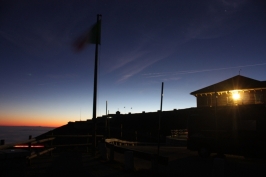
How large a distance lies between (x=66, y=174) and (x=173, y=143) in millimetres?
23359

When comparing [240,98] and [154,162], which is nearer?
[154,162]

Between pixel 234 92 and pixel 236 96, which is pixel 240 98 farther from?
pixel 234 92

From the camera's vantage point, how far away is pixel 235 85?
30.8 metres

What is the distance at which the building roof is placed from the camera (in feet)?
95.1

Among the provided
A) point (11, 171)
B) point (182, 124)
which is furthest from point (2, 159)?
point (182, 124)

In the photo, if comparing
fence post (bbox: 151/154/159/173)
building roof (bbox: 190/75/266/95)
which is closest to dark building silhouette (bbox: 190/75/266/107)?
building roof (bbox: 190/75/266/95)

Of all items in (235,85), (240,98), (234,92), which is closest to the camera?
(240,98)

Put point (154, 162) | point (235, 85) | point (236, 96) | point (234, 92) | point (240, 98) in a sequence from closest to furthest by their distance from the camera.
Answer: point (154, 162), point (240, 98), point (236, 96), point (234, 92), point (235, 85)

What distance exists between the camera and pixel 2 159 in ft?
14.1

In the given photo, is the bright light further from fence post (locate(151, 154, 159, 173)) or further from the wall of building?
fence post (locate(151, 154, 159, 173))

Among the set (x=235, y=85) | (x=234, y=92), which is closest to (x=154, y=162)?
(x=234, y=92)

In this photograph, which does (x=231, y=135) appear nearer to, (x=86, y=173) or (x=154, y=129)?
(x=86, y=173)

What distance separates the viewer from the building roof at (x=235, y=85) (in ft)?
95.1

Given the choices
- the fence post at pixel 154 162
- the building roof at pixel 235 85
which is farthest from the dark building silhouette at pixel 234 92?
the fence post at pixel 154 162
